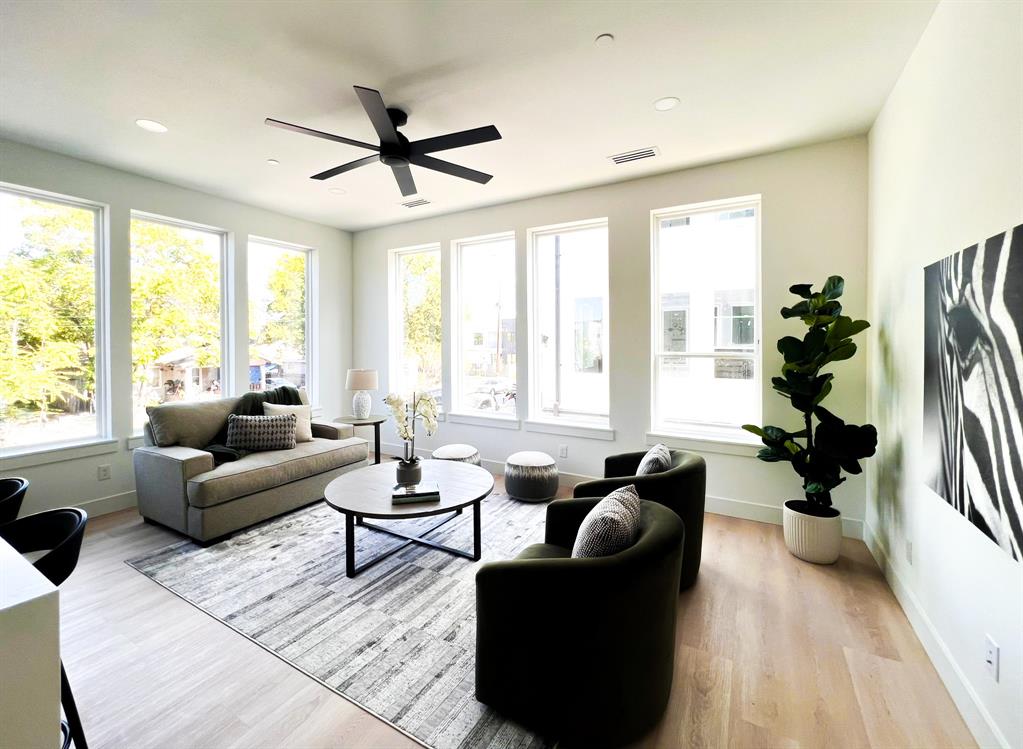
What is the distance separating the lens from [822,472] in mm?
2795

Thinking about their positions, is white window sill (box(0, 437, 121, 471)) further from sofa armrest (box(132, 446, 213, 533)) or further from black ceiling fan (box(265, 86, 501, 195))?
black ceiling fan (box(265, 86, 501, 195))

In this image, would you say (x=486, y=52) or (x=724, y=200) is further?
(x=724, y=200)

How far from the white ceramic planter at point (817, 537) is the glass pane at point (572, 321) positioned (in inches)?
73.6

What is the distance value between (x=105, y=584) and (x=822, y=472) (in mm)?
4419

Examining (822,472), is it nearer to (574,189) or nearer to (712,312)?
(712,312)

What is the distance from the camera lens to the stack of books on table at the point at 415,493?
268cm

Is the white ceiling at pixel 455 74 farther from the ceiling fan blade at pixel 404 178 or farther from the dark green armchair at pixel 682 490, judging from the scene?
the dark green armchair at pixel 682 490

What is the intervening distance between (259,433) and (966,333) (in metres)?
4.49

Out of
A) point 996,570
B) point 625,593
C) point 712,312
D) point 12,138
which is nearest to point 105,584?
point 625,593

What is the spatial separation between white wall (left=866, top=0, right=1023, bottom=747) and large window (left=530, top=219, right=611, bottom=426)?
211 centimetres

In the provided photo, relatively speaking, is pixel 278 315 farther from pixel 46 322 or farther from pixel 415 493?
pixel 415 493

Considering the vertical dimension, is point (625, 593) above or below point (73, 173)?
below

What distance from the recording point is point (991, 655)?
1.53 meters

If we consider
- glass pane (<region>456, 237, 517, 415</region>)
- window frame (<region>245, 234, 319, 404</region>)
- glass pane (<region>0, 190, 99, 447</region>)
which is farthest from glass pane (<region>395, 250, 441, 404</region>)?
glass pane (<region>0, 190, 99, 447</region>)
